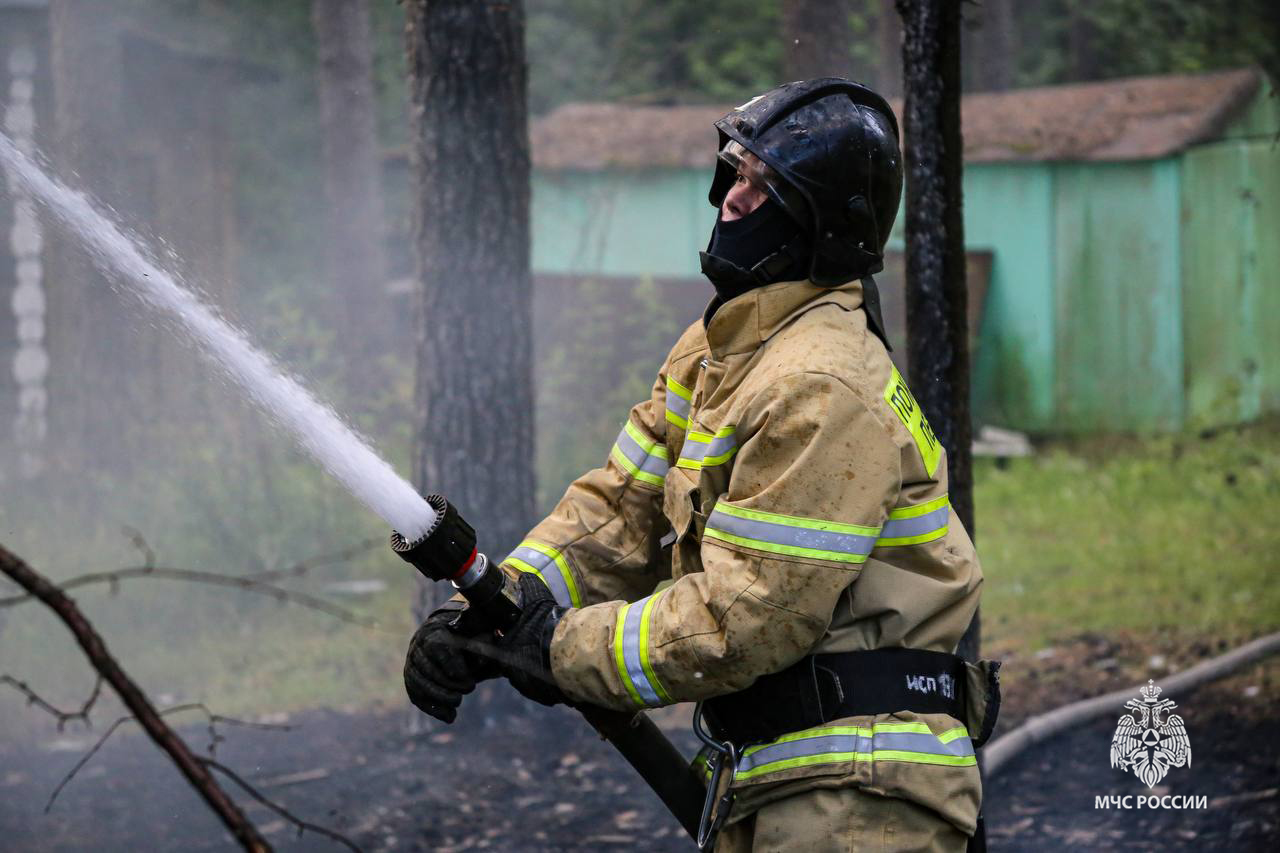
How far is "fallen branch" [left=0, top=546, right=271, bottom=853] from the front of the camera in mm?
1494

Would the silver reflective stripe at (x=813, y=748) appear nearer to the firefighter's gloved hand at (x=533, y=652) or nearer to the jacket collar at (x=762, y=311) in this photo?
the firefighter's gloved hand at (x=533, y=652)

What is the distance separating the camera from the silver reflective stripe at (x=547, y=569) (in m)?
2.80

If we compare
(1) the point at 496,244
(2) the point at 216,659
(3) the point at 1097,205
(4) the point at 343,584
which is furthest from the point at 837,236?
(3) the point at 1097,205

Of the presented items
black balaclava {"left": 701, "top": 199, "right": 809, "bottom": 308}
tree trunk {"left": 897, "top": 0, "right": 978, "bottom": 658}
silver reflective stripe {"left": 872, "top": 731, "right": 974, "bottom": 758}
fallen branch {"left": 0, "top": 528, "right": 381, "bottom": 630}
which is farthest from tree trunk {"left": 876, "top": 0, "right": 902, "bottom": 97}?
silver reflective stripe {"left": 872, "top": 731, "right": 974, "bottom": 758}

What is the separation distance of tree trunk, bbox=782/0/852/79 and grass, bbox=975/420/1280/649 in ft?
10.7

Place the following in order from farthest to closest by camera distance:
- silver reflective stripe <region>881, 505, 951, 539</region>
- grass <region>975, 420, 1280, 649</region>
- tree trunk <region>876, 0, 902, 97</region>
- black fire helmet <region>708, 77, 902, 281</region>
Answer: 1. tree trunk <region>876, 0, 902, 97</region>
2. grass <region>975, 420, 1280, 649</region>
3. black fire helmet <region>708, 77, 902, 281</region>
4. silver reflective stripe <region>881, 505, 951, 539</region>

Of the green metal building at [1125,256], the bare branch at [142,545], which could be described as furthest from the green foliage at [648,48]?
the bare branch at [142,545]

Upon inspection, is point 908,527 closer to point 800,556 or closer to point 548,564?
point 800,556

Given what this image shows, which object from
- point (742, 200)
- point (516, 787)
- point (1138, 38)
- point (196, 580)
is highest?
point (1138, 38)

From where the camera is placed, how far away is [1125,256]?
10.6 m

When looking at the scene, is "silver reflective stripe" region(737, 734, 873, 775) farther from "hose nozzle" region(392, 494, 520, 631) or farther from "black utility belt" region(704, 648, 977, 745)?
"hose nozzle" region(392, 494, 520, 631)

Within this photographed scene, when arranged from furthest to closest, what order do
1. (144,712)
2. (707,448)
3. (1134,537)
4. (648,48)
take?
(648,48)
(1134,537)
(707,448)
(144,712)

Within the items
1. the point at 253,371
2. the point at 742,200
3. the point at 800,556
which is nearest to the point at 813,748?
the point at 800,556

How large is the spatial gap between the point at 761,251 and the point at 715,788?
3.51ft
